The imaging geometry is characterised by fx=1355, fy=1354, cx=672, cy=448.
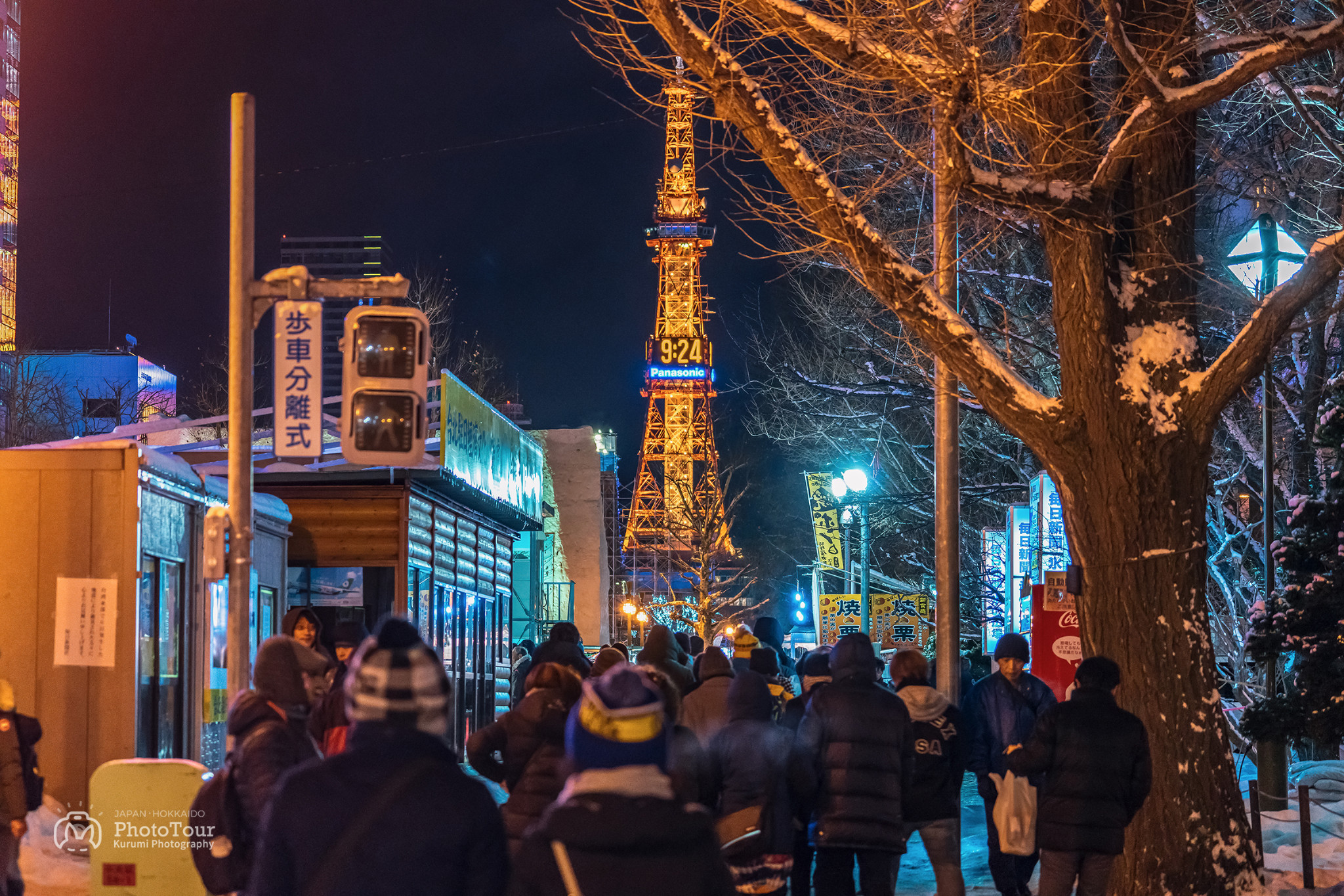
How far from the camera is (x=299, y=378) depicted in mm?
8844

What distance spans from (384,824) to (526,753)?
3.23 m

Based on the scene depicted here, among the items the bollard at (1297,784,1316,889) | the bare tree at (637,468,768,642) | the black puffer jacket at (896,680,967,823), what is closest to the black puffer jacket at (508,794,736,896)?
the black puffer jacket at (896,680,967,823)

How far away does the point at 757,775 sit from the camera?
658 cm

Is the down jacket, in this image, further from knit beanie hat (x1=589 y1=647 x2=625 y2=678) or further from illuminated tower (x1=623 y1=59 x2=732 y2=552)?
illuminated tower (x1=623 y1=59 x2=732 y2=552)

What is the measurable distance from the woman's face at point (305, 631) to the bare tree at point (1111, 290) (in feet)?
14.6

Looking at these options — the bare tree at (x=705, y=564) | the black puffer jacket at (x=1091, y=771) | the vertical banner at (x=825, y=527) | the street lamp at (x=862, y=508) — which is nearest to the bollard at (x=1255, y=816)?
the black puffer jacket at (x=1091, y=771)

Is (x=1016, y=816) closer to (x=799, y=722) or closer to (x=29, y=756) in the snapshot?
(x=799, y=722)

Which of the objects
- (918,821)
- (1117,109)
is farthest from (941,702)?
(1117,109)

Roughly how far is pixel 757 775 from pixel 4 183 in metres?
147

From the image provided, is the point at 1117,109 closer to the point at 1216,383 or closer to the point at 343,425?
the point at 1216,383

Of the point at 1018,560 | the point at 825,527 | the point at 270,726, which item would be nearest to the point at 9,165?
the point at 825,527

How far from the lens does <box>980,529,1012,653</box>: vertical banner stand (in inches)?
1030

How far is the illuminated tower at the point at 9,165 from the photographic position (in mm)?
134750

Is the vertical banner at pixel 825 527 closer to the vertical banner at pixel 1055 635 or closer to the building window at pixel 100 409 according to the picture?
the vertical banner at pixel 1055 635
